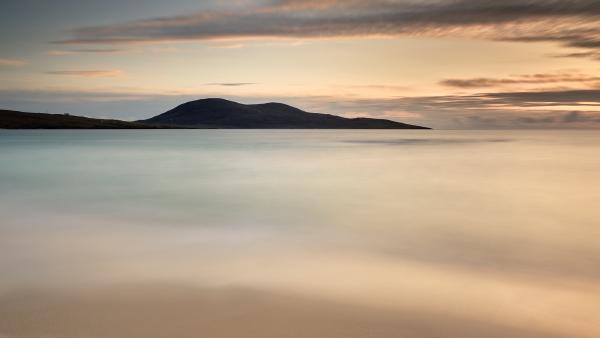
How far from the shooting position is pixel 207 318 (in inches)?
191

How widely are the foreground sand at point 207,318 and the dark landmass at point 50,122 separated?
158 meters

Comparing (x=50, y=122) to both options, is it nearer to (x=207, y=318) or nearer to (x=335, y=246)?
(x=335, y=246)

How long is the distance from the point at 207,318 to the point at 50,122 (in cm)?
17088

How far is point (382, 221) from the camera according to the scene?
1103 cm

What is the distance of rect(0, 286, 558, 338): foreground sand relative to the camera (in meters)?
4.55

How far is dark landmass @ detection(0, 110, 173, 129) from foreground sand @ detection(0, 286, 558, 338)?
157637mm

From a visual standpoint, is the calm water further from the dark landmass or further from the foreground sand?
the dark landmass

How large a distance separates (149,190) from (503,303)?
13.7m

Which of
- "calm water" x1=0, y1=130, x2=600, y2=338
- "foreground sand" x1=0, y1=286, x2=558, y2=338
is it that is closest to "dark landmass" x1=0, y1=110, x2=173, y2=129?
"calm water" x1=0, y1=130, x2=600, y2=338

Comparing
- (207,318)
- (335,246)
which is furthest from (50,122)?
(207,318)

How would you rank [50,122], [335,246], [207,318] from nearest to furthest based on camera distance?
1. [207,318]
2. [335,246]
3. [50,122]

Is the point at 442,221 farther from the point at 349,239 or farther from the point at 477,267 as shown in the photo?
the point at 477,267

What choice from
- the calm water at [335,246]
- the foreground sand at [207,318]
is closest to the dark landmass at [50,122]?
the calm water at [335,246]

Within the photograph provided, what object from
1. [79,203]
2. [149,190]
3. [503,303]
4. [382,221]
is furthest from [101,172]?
[503,303]
